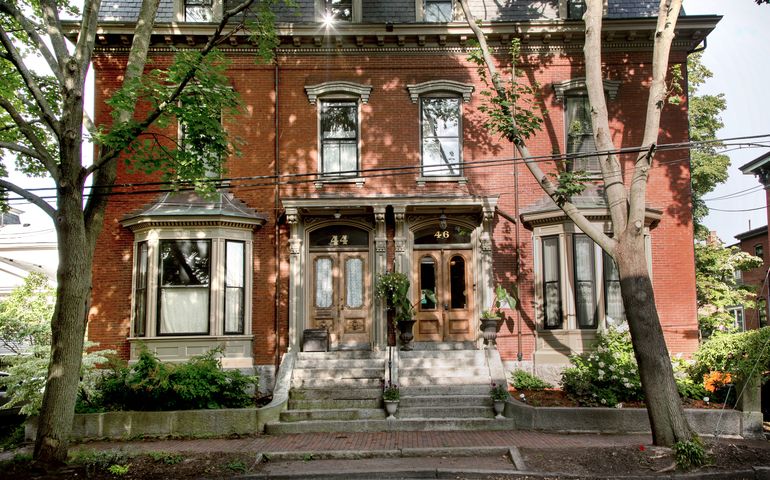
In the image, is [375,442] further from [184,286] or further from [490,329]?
[184,286]

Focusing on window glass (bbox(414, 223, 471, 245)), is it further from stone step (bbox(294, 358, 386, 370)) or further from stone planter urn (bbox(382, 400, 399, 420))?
stone planter urn (bbox(382, 400, 399, 420))

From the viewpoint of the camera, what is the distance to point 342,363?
1434 cm

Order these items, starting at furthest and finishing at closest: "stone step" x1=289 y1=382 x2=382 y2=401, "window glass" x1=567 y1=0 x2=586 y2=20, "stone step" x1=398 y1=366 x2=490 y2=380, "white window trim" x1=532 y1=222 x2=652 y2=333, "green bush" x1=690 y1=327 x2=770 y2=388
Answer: "window glass" x1=567 y1=0 x2=586 y2=20 → "white window trim" x1=532 y1=222 x2=652 y2=333 → "stone step" x1=398 y1=366 x2=490 y2=380 → "stone step" x1=289 y1=382 x2=382 y2=401 → "green bush" x1=690 y1=327 x2=770 y2=388

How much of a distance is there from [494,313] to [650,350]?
5249 millimetres

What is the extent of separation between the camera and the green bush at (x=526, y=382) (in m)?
14.1

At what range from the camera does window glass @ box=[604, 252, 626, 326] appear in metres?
14.7

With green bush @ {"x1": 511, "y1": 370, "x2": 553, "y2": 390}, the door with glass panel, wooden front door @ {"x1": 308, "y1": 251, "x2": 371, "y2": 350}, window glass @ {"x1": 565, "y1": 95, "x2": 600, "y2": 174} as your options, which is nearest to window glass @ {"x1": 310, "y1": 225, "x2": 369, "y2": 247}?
the door with glass panel

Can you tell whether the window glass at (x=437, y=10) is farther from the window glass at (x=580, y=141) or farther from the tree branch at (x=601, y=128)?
the tree branch at (x=601, y=128)

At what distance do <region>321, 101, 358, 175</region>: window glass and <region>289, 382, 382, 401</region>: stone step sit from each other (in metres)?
5.49

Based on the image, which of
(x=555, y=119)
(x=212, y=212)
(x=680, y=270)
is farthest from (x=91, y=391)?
(x=680, y=270)

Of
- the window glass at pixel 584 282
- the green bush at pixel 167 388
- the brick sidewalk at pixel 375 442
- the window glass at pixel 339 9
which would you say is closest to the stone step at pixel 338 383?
the green bush at pixel 167 388

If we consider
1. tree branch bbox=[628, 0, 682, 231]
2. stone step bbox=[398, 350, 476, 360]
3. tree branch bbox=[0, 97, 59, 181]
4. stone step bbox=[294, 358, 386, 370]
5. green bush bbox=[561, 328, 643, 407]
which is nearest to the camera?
tree branch bbox=[0, 97, 59, 181]

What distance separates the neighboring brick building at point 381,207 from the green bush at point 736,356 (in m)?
2.06

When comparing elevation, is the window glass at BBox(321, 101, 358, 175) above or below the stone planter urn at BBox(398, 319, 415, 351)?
above
